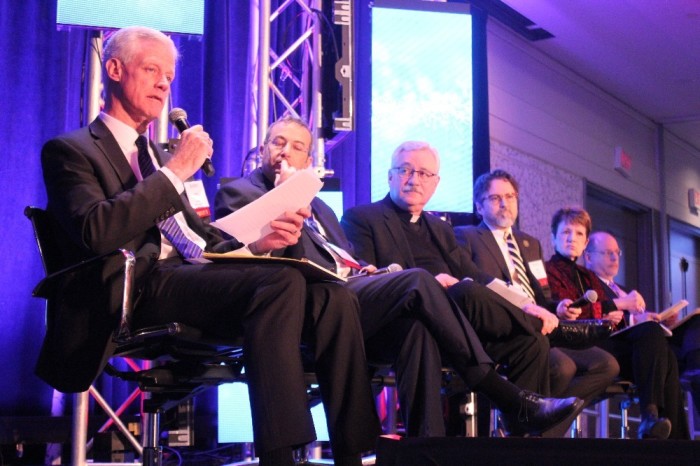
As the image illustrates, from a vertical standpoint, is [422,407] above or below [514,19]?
below

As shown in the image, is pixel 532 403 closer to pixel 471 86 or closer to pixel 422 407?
pixel 422 407

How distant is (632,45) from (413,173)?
4715 mm

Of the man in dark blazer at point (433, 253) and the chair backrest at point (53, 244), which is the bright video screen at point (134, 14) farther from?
the chair backrest at point (53, 244)

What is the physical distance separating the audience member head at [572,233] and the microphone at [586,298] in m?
0.47

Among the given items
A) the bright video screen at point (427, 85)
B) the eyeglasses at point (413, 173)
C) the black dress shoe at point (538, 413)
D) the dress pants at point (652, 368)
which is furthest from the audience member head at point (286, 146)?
the dress pants at point (652, 368)

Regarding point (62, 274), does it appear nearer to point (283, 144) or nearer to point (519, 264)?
point (283, 144)

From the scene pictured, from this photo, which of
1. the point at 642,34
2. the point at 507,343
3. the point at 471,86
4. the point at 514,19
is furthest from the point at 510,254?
the point at 642,34

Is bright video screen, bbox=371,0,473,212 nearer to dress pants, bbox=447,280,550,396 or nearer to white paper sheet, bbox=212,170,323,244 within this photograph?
dress pants, bbox=447,280,550,396

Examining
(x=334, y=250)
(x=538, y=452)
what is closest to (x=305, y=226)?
(x=334, y=250)

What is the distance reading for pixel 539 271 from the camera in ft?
13.5

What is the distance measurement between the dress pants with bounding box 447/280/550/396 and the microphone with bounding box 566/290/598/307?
15.5 inches

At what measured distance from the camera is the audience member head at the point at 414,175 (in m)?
3.63

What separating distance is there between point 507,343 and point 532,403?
0.50 metres

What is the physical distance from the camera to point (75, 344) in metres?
2.17
